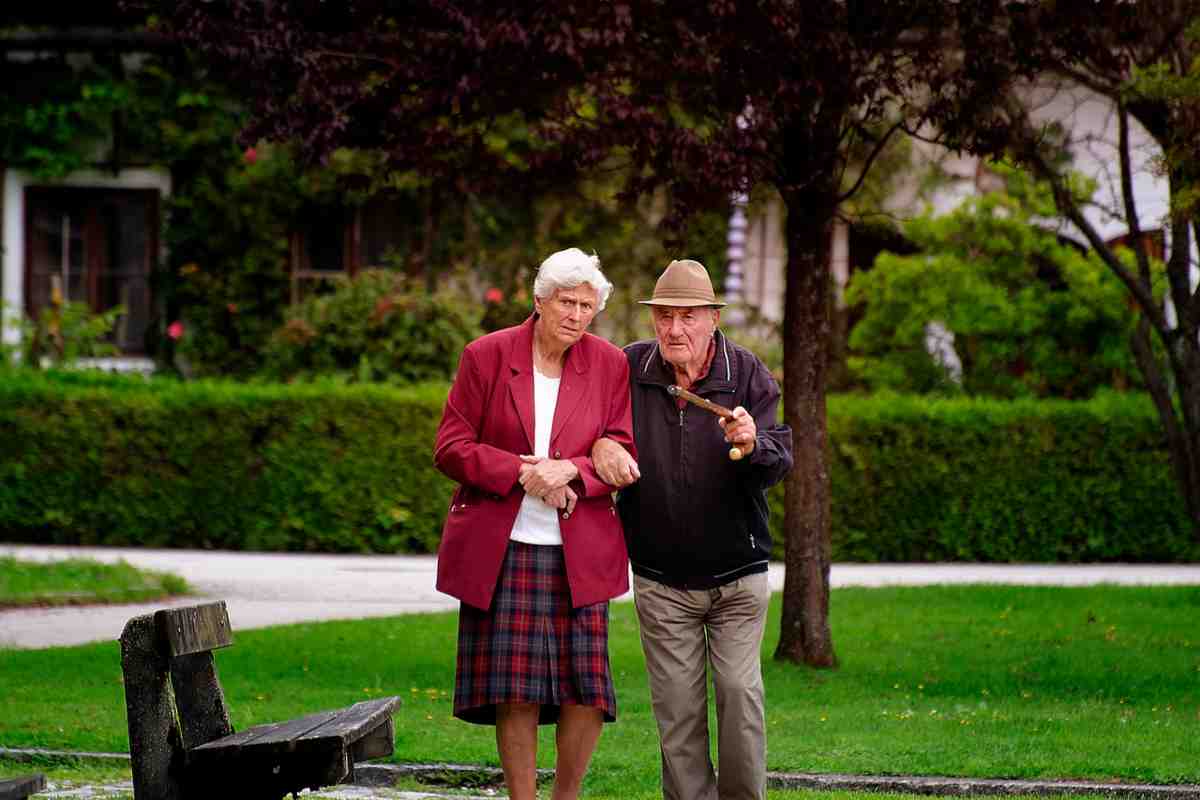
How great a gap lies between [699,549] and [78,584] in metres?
8.05

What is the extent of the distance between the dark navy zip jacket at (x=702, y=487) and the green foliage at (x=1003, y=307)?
37.7ft

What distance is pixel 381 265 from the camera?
66.0 ft

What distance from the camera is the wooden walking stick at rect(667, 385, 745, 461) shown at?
5.55 m

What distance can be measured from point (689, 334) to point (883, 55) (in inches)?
149

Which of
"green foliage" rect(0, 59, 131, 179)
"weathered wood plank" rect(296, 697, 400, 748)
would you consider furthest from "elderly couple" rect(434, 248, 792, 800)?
"green foliage" rect(0, 59, 131, 179)

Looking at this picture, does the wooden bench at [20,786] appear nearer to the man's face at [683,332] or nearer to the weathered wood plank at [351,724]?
the weathered wood plank at [351,724]

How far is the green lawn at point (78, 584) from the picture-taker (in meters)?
12.5

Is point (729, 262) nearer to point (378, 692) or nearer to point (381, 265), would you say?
point (381, 265)

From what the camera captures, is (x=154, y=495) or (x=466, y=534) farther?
(x=154, y=495)

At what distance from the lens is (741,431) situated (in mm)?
5602

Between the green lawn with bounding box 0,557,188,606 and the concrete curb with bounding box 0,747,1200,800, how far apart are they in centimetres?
521

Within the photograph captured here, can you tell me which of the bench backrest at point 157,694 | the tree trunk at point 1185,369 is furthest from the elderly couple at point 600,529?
the tree trunk at point 1185,369

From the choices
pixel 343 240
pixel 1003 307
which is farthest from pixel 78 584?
pixel 1003 307

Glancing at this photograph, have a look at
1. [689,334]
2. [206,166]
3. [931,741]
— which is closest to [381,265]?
[206,166]
